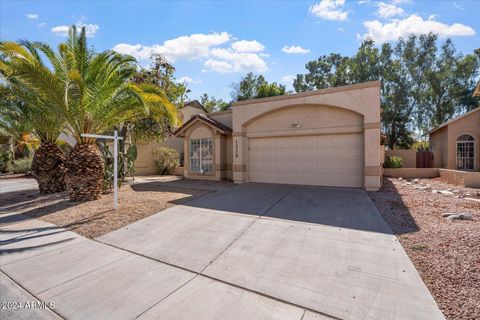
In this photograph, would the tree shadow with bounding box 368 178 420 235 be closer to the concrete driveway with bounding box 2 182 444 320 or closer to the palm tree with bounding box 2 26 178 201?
the concrete driveway with bounding box 2 182 444 320

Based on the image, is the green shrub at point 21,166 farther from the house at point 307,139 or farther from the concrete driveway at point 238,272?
the concrete driveway at point 238,272

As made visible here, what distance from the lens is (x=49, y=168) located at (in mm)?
10875

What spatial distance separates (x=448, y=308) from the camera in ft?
10.0

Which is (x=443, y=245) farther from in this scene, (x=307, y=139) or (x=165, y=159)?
(x=165, y=159)

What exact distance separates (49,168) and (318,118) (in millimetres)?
12192

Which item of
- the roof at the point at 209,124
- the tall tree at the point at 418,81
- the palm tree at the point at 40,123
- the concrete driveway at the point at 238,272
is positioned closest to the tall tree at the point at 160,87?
the roof at the point at 209,124

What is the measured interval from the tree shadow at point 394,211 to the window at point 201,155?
356 inches

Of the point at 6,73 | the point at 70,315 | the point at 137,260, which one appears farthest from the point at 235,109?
the point at 70,315

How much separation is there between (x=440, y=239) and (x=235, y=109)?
10591 mm

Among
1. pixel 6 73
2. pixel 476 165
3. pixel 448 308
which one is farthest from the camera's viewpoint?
pixel 476 165

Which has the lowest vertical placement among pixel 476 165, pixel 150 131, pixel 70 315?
pixel 70 315

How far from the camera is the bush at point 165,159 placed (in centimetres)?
1934

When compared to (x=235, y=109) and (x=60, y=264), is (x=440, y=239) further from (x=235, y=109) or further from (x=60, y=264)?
(x=235, y=109)

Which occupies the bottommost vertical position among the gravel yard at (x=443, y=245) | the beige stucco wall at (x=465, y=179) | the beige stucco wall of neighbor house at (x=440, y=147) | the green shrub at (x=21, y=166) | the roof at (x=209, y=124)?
the gravel yard at (x=443, y=245)
